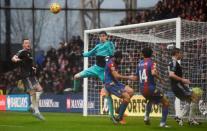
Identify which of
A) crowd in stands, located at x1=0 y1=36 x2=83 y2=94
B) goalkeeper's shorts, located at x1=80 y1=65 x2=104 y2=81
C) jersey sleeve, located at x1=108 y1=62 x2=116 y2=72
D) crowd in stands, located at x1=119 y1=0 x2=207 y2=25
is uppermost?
crowd in stands, located at x1=119 y1=0 x2=207 y2=25

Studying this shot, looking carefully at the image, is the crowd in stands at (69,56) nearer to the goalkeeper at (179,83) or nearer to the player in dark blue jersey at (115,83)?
the player in dark blue jersey at (115,83)

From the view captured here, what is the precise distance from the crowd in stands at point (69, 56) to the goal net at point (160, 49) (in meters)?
4.94

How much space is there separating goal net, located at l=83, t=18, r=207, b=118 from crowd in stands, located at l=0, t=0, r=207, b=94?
4936 mm

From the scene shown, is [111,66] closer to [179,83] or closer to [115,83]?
[115,83]

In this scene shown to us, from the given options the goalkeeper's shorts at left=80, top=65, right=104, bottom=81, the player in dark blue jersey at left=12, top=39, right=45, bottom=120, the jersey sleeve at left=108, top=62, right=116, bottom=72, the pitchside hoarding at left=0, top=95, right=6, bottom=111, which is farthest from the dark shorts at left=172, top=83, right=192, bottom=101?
the pitchside hoarding at left=0, top=95, right=6, bottom=111

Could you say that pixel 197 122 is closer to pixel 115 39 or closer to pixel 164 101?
pixel 164 101

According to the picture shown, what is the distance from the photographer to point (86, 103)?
20.7 meters

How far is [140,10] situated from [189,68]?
15.1 metres

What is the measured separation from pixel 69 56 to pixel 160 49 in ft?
32.5

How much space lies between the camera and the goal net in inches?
723

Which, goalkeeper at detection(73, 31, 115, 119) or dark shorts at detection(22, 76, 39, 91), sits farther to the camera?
dark shorts at detection(22, 76, 39, 91)

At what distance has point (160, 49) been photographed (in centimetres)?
1941

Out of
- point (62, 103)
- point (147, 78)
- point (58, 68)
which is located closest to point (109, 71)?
point (147, 78)

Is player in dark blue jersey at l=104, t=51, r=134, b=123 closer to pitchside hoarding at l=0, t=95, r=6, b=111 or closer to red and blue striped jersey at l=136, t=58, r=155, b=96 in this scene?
red and blue striped jersey at l=136, t=58, r=155, b=96
